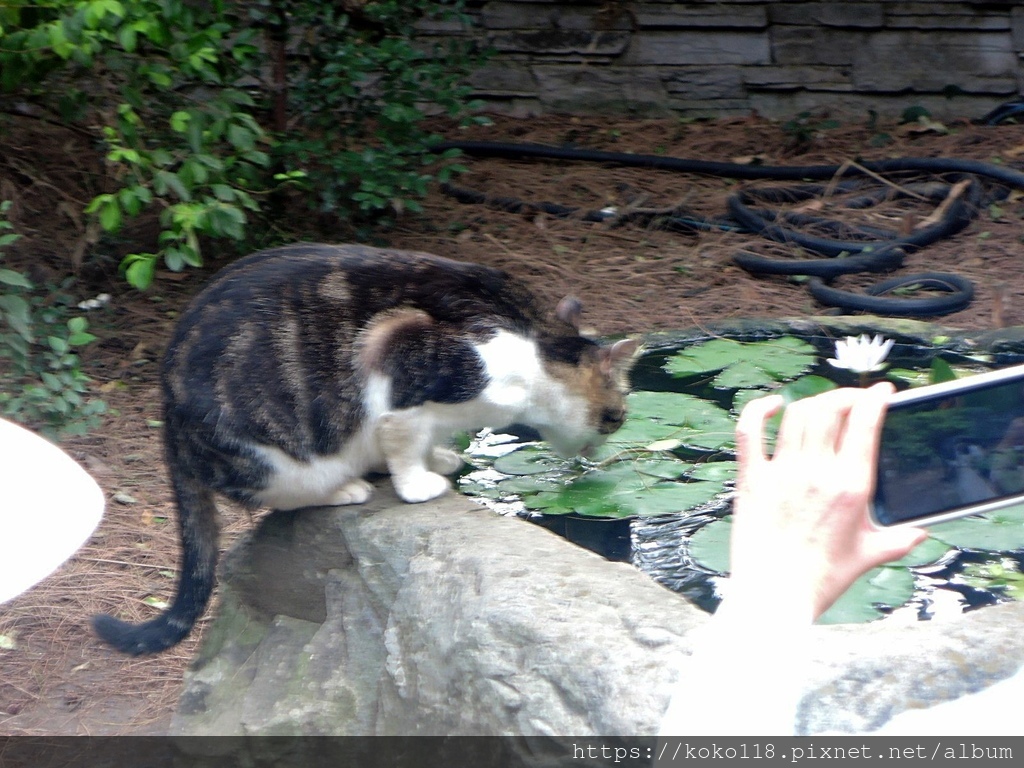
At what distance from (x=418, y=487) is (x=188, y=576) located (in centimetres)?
65

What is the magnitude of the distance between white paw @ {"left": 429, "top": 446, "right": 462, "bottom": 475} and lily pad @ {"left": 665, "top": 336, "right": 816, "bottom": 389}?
919 mm

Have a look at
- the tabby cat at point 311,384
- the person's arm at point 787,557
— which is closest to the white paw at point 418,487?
the tabby cat at point 311,384

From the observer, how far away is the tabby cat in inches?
106

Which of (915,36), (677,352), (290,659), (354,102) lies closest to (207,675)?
(290,659)

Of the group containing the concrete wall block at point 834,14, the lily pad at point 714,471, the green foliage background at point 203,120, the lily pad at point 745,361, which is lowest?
the lily pad at point 714,471

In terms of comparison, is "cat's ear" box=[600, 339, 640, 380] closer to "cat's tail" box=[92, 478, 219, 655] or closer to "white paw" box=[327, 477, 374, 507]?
"white paw" box=[327, 477, 374, 507]

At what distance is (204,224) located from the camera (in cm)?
383

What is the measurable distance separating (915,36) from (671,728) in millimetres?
7421

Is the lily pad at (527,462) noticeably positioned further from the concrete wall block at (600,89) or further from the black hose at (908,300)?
the concrete wall block at (600,89)

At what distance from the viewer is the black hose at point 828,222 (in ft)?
16.5

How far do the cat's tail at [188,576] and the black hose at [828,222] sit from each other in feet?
10.8

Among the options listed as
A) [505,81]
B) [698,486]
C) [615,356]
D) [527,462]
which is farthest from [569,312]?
[505,81]

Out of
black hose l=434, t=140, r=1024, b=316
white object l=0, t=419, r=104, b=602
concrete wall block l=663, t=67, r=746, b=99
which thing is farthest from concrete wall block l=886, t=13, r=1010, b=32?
white object l=0, t=419, r=104, b=602

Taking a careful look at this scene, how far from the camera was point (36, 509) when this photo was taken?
142 centimetres
